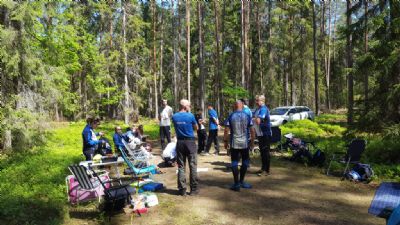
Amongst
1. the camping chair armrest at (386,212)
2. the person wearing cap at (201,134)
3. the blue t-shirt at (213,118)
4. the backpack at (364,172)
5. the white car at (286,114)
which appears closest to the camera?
the camping chair armrest at (386,212)

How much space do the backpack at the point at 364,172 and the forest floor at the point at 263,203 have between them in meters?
0.33

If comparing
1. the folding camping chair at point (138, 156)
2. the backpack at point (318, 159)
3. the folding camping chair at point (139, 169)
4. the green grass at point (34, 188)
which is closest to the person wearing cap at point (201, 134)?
the folding camping chair at point (138, 156)

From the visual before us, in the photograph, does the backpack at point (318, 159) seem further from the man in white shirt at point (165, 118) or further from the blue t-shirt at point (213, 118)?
the man in white shirt at point (165, 118)

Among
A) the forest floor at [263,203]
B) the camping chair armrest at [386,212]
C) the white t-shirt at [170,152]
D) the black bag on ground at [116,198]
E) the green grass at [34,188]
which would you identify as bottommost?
the forest floor at [263,203]

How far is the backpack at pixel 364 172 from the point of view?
8.59 m

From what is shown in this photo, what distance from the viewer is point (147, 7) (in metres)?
40.8

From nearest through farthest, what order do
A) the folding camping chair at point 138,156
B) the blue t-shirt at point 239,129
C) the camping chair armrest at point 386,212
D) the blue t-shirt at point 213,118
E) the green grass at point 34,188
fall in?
1. the camping chair armrest at point 386,212
2. the green grass at point 34,188
3. the blue t-shirt at point 239,129
4. the folding camping chair at point 138,156
5. the blue t-shirt at point 213,118

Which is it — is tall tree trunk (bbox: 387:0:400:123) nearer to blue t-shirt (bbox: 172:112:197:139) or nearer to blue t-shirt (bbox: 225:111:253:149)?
blue t-shirt (bbox: 225:111:253:149)

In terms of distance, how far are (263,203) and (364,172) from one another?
11.4ft

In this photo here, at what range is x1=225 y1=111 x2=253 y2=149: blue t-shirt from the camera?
290 inches

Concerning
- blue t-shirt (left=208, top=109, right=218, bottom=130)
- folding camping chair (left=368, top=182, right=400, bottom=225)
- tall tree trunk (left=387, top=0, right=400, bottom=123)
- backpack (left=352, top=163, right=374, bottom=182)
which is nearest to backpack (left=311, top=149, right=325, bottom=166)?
backpack (left=352, top=163, right=374, bottom=182)

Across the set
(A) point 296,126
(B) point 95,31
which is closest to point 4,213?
(A) point 296,126

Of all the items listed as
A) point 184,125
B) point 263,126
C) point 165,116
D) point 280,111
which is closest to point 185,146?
point 184,125

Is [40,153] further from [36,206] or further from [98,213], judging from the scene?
[98,213]
